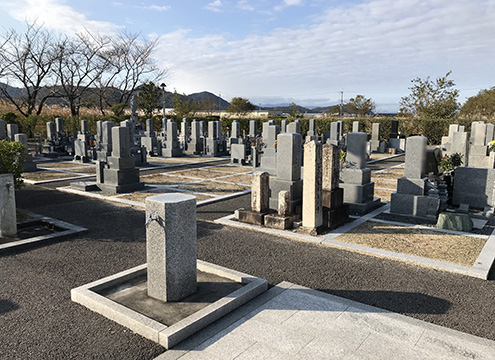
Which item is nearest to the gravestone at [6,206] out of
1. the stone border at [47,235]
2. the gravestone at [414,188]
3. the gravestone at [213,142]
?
the stone border at [47,235]

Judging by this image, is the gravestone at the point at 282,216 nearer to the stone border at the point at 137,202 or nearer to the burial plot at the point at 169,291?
the stone border at the point at 137,202

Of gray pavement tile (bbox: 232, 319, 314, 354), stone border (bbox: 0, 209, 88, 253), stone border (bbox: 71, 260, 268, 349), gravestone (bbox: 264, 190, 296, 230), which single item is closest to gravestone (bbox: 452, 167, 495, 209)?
gravestone (bbox: 264, 190, 296, 230)

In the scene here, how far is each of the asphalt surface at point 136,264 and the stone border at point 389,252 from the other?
0.15 meters

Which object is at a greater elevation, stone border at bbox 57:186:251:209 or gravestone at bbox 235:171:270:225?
gravestone at bbox 235:171:270:225

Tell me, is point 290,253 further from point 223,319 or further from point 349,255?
point 223,319

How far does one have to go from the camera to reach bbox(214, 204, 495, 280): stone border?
574 cm

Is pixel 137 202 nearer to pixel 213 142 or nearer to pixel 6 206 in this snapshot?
pixel 6 206

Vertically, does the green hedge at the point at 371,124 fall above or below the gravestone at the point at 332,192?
above

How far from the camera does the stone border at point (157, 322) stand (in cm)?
380

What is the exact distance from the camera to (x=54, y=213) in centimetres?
915

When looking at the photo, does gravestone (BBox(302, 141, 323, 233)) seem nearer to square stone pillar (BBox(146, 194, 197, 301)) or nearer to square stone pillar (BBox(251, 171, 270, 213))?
square stone pillar (BBox(251, 171, 270, 213))

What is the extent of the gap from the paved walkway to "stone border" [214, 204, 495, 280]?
1.91 m

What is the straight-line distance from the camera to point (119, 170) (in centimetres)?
1172

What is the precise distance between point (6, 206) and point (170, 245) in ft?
14.9
